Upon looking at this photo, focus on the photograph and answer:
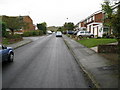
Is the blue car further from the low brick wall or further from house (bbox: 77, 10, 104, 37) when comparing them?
house (bbox: 77, 10, 104, 37)

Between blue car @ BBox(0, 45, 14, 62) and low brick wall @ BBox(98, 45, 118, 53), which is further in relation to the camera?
low brick wall @ BBox(98, 45, 118, 53)

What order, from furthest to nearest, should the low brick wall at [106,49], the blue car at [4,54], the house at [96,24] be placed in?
the house at [96,24]
the low brick wall at [106,49]
the blue car at [4,54]

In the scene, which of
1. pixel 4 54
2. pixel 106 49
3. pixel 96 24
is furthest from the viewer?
pixel 96 24

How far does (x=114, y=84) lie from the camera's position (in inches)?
219

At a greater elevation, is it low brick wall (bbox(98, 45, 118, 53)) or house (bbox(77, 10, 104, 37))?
house (bbox(77, 10, 104, 37))

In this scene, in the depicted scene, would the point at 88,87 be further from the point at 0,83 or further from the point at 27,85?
the point at 0,83


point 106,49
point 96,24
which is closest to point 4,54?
point 106,49

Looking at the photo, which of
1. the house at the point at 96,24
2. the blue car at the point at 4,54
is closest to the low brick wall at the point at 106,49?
the blue car at the point at 4,54

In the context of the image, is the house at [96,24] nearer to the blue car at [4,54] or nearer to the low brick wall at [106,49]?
the low brick wall at [106,49]

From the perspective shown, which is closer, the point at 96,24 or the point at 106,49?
the point at 106,49

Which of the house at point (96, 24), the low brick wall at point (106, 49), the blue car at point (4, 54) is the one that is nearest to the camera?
the blue car at point (4, 54)

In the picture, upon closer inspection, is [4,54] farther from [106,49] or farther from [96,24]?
[96,24]

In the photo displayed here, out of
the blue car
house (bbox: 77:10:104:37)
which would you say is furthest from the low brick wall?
house (bbox: 77:10:104:37)

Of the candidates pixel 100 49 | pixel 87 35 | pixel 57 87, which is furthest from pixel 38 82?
pixel 87 35
